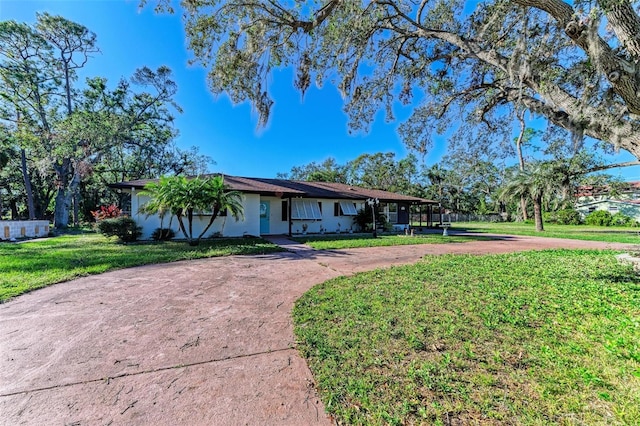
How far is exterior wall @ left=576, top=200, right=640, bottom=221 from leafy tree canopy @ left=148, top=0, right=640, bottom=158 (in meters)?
34.0

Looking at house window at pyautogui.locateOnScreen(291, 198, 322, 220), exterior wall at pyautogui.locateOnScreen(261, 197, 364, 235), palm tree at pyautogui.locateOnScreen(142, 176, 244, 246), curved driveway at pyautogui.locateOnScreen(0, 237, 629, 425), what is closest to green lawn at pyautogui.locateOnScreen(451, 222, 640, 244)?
exterior wall at pyautogui.locateOnScreen(261, 197, 364, 235)

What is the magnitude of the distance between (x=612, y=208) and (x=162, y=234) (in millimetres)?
46208

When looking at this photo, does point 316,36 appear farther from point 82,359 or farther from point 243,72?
point 82,359

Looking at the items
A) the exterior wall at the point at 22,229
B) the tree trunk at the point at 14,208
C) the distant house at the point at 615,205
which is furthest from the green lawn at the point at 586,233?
the tree trunk at the point at 14,208

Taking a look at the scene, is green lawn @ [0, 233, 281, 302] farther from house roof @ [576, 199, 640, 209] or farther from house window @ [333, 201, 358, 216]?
house roof @ [576, 199, 640, 209]

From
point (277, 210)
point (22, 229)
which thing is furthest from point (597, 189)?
point (22, 229)

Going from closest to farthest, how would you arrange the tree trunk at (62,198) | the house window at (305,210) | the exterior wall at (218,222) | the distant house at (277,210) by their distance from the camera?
the exterior wall at (218,222)
the distant house at (277,210)
the house window at (305,210)
the tree trunk at (62,198)

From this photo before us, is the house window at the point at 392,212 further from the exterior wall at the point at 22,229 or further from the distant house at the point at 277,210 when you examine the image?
the exterior wall at the point at 22,229

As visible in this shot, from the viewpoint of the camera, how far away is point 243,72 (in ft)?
20.9

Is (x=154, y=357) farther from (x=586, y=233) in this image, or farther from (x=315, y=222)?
(x=586, y=233)

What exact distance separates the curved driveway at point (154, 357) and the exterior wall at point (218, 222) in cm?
761

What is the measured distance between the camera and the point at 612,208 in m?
31.1

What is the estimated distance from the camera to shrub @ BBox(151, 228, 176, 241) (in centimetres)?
1215

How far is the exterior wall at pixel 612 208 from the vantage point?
2920 centimetres
